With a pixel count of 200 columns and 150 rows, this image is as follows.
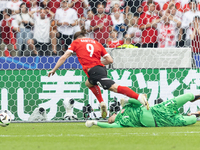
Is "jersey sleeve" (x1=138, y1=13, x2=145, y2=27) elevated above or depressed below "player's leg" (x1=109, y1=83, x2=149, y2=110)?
above

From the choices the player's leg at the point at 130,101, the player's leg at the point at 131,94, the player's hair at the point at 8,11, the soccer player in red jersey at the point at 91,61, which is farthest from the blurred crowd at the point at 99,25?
the player's leg at the point at 130,101

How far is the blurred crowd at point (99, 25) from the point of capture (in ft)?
28.9

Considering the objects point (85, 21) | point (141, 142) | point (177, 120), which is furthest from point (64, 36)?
point (141, 142)

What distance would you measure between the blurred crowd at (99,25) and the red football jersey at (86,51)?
2.46 metres

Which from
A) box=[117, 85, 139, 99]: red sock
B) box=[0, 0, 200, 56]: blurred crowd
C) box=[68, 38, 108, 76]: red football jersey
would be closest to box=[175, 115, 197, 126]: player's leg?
box=[117, 85, 139, 99]: red sock

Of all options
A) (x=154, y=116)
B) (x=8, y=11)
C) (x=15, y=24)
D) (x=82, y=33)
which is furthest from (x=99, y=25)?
(x=154, y=116)

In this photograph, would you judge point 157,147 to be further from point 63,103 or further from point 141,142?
point 63,103

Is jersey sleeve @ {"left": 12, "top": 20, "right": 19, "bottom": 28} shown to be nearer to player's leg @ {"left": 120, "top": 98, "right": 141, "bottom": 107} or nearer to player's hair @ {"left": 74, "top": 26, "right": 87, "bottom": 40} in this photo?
player's hair @ {"left": 74, "top": 26, "right": 87, "bottom": 40}

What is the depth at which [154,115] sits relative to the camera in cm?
525

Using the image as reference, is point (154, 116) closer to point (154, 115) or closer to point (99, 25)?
point (154, 115)

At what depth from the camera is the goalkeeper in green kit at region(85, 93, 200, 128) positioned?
5191mm

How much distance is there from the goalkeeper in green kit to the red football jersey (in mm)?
1132

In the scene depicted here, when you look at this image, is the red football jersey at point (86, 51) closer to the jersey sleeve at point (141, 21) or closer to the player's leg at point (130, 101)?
the player's leg at point (130, 101)

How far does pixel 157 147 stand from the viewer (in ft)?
10.1
